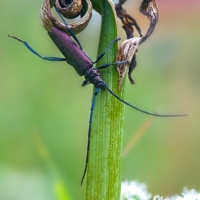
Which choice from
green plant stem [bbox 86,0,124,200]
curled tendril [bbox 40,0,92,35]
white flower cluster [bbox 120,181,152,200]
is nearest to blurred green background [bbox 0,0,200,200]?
white flower cluster [bbox 120,181,152,200]

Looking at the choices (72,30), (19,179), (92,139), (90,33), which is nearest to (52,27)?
(72,30)

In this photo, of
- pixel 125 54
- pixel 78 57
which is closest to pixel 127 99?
pixel 78 57

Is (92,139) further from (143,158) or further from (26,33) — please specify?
(26,33)

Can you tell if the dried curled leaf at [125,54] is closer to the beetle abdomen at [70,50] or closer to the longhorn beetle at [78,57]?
the longhorn beetle at [78,57]

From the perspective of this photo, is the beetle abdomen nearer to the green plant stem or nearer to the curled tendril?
the curled tendril

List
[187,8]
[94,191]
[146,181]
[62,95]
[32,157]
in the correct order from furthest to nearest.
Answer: [187,8]
[62,95]
[146,181]
[32,157]
[94,191]

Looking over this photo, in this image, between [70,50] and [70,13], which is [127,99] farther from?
[70,13]

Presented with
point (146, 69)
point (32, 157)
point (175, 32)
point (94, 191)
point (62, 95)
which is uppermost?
point (175, 32)
